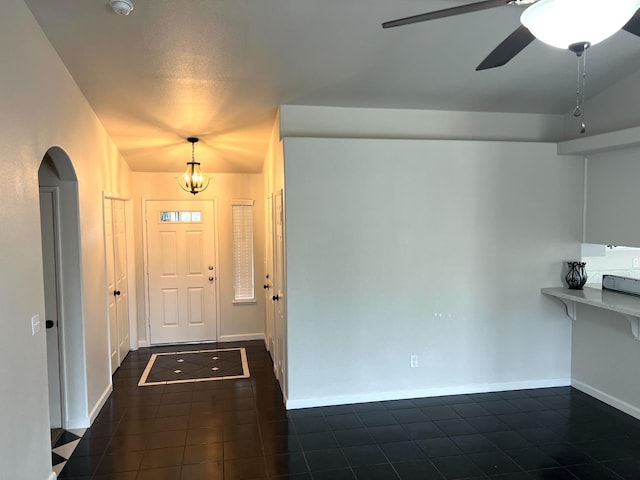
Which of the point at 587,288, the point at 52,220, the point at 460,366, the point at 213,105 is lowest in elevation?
the point at 460,366

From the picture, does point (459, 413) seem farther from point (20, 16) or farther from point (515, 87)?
point (20, 16)

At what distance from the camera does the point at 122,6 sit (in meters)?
2.51

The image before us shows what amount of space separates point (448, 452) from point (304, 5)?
10.5 feet

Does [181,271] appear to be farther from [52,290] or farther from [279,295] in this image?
[52,290]

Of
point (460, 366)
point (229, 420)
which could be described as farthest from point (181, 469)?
point (460, 366)

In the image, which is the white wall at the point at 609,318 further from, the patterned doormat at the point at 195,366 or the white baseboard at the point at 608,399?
the patterned doormat at the point at 195,366

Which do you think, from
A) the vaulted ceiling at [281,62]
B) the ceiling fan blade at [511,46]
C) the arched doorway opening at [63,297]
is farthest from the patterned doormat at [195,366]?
the ceiling fan blade at [511,46]

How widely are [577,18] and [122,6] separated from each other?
2340 millimetres

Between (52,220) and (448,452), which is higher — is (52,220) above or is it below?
above

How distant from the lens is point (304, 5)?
8.81 feet

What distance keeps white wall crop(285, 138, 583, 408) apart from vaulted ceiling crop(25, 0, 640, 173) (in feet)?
1.60

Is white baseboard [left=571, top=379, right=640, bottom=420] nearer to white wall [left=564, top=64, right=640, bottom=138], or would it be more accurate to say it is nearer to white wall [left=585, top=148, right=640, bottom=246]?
white wall [left=585, top=148, right=640, bottom=246]

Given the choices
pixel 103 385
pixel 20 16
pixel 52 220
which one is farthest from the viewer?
pixel 103 385

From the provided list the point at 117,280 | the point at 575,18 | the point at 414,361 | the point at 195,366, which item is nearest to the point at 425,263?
the point at 414,361
